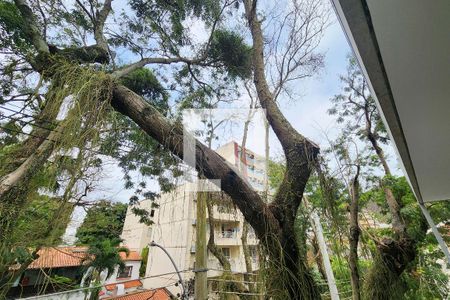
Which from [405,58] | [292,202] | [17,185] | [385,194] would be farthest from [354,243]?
[17,185]

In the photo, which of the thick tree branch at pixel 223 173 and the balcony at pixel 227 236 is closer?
the thick tree branch at pixel 223 173

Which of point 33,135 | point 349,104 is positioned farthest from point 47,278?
point 349,104

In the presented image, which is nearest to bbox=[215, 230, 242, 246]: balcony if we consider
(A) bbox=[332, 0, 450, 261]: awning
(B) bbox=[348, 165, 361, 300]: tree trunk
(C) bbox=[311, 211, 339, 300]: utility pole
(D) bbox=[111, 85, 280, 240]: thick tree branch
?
(D) bbox=[111, 85, 280, 240]: thick tree branch

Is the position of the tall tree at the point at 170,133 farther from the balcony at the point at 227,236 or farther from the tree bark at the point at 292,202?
the balcony at the point at 227,236

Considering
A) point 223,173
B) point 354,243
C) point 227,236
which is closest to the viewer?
point 223,173

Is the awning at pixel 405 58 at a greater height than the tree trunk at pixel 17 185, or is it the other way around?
the awning at pixel 405 58

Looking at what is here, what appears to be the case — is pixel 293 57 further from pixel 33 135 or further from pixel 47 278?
pixel 47 278

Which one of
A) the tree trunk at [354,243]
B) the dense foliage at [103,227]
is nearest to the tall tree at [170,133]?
the tree trunk at [354,243]

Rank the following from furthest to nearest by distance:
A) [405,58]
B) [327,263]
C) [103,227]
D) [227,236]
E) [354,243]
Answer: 1. [103,227]
2. [227,236]
3. [327,263]
4. [354,243]
5. [405,58]

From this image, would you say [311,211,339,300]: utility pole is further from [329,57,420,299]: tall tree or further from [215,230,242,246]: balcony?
[215,230,242,246]: balcony

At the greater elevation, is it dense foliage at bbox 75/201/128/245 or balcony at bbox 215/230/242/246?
dense foliage at bbox 75/201/128/245

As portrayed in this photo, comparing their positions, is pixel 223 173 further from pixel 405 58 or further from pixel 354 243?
pixel 354 243

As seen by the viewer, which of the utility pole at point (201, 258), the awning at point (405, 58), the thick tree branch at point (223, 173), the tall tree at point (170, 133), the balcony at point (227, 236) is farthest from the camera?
the balcony at point (227, 236)

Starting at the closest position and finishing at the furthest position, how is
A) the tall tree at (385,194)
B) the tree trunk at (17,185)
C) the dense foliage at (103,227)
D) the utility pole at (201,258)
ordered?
the tree trunk at (17,185), the utility pole at (201,258), the tall tree at (385,194), the dense foliage at (103,227)
